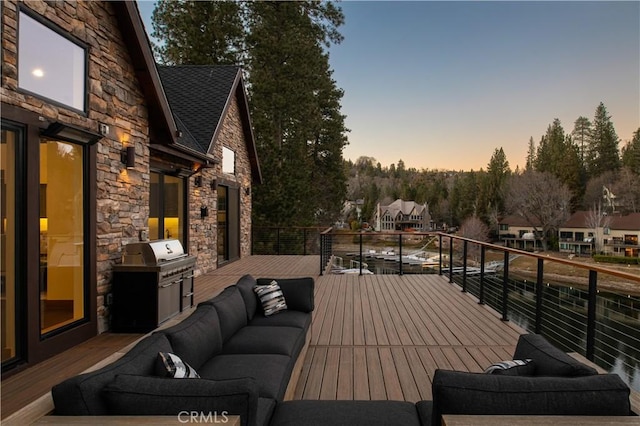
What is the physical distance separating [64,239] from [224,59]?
13.4 meters

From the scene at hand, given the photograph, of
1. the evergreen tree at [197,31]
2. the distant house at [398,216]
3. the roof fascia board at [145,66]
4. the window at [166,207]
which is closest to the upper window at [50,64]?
the roof fascia board at [145,66]

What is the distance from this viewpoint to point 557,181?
34.3 meters

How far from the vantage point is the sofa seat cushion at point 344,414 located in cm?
175

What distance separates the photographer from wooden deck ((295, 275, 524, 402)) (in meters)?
3.02

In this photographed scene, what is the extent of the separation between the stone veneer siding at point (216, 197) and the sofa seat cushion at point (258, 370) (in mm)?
5009

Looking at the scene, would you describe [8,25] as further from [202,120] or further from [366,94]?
[366,94]

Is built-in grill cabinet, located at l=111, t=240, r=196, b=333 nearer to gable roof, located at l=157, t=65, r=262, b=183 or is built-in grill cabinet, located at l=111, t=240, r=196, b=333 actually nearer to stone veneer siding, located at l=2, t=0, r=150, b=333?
stone veneer siding, located at l=2, t=0, r=150, b=333

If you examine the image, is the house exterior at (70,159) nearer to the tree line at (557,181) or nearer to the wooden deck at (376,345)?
the wooden deck at (376,345)

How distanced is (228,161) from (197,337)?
24.5 feet

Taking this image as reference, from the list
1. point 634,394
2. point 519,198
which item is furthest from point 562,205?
point 634,394

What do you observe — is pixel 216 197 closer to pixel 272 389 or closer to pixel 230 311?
pixel 230 311

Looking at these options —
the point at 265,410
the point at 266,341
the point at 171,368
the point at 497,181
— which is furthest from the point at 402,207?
the point at 171,368

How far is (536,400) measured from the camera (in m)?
1.30

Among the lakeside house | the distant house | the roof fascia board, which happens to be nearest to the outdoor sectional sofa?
the roof fascia board
